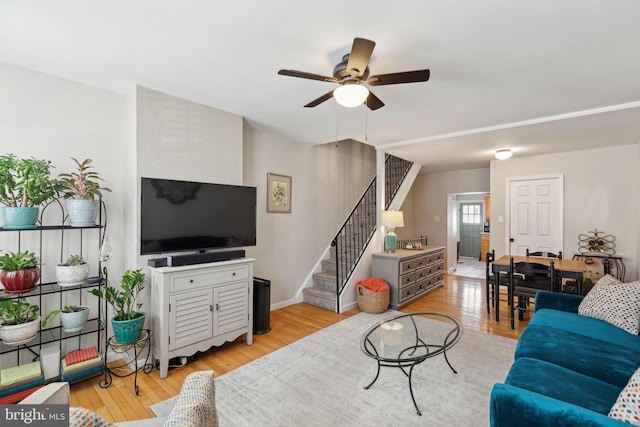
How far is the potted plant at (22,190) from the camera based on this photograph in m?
2.09

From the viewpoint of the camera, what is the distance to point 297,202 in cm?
477

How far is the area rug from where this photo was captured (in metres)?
2.04

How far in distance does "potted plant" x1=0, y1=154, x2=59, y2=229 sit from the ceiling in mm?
877

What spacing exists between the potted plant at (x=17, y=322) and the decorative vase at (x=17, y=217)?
21.1 inches

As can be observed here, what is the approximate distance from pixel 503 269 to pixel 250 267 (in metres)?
3.23

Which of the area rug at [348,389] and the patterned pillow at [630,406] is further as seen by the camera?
the area rug at [348,389]

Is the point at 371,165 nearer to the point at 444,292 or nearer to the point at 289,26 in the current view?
the point at 444,292

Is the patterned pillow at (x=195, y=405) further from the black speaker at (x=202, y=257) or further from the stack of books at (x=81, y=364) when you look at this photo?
the stack of books at (x=81, y=364)

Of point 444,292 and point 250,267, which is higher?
point 250,267

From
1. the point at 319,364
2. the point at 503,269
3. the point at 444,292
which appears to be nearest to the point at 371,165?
the point at 444,292

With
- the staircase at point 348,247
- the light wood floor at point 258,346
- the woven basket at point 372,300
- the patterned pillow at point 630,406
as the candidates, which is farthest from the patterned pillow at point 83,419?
the woven basket at point 372,300

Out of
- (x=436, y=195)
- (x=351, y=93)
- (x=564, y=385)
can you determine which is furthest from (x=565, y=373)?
(x=436, y=195)

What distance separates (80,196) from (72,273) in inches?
25.0

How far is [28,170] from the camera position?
6.95ft
